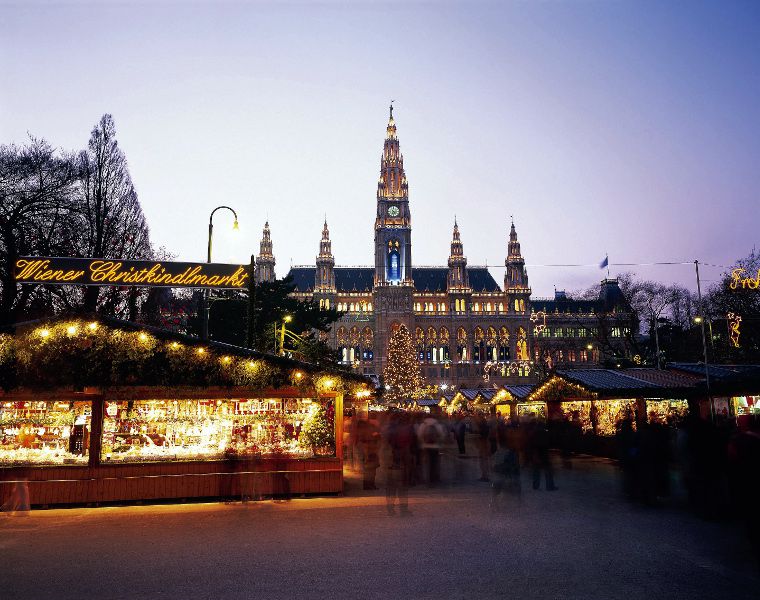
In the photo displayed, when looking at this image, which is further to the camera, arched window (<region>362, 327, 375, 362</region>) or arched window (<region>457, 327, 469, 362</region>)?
arched window (<region>457, 327, 469, 362</region>)

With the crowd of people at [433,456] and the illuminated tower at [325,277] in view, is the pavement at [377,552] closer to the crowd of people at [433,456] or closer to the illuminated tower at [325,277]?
the crowd of people at [433,456]

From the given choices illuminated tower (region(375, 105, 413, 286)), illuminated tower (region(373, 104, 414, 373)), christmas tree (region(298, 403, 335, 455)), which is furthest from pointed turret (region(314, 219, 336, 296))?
christmas tree (region(298, 403, 335, 455))

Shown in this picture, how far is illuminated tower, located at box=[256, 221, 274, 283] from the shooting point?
333 feet

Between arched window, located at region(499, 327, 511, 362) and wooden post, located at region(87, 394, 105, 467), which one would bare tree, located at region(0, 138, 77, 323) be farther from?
arched window, located at region(499, 327, 511, 362)

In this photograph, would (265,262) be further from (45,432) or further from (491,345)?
(45,432)

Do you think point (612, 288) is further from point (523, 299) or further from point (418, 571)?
point (418, 571)

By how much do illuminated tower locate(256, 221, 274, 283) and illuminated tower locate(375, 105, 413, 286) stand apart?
63.8 ft

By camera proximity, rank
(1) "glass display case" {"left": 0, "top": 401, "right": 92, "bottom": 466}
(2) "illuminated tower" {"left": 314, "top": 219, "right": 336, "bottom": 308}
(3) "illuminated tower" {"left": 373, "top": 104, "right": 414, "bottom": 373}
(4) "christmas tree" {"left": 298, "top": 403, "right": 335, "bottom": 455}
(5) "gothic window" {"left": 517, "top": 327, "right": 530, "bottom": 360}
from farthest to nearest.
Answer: (2) "illuminated tower" {"left": 314, "top": 219, "right": 336, "bottom": 308} < (5) "gothic window" {"left": 517, "top": 327, "right": 530, "bottom": 360} < (3) "illuminated tower" {"left": 373, "top": 104, "right": 414, "bottom": 373} < (4) "christmas tree" {"left": 298, "top": 403, "right": 335, "bottom": 455} < (1) "glass display case" {"left": 0, "top": 401, "right": 92, "bottom": 466}

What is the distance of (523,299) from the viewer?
107 meters

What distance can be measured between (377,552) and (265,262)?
97.7 metres

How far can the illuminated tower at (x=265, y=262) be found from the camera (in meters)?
102

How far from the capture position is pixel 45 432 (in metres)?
12.6

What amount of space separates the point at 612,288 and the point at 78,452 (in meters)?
97.1

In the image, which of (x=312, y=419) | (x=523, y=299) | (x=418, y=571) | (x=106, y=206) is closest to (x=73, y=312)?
(x=312, y=419)
